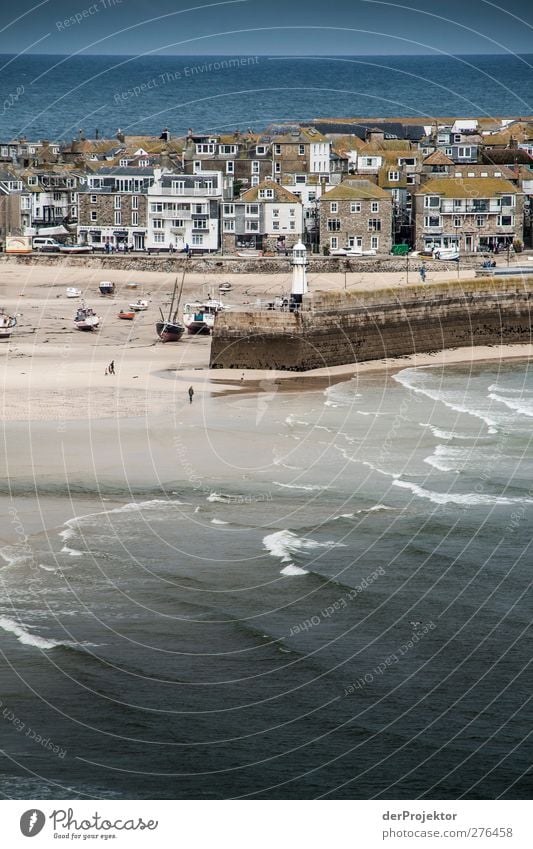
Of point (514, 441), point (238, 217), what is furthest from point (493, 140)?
point (514, 441)

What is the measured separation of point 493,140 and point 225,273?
136 ft

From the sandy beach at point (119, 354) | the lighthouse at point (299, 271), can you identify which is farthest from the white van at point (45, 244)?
the lighthouse at point (299, 271)

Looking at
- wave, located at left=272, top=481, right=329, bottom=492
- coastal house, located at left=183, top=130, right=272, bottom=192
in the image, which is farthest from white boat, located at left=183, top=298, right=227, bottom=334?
coastal house, located at left=183, top=130, right=272, bottom=192

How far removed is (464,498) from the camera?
41.1 meters

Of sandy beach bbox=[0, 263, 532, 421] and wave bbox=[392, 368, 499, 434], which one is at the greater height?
sandy beach bbox=[0, 263, 532, 421]

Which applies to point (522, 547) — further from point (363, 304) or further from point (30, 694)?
point (363, 304)

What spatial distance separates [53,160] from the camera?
11944 cm

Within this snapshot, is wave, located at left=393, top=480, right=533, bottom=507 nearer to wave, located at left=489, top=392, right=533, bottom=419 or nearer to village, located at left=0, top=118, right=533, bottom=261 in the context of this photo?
wave, located at left=489, top=392, right=533, bottom=419

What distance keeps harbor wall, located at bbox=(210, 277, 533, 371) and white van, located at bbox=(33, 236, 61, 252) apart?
35.2m

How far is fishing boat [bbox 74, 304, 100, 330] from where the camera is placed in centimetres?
7156

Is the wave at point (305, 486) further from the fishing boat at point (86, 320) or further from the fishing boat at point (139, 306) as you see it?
the fishing boat at point (139, 306)

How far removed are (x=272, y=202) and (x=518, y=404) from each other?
47412 mm

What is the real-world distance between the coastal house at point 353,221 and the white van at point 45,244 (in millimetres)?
16690

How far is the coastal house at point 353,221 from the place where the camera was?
98.9m
